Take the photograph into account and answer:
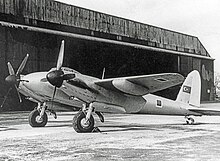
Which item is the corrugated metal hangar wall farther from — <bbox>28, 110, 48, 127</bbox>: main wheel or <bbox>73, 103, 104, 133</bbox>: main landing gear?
<bbox>73, 103, 104, 133</bbox>: main landing gear

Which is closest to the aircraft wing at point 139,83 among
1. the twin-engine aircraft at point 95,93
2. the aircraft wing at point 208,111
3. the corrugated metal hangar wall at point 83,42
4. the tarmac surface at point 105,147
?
the twin-engine aircraft at point 95,93

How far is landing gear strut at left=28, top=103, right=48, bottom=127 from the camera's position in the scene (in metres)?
14.8

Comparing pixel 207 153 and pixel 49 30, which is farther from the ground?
pixel 49 30

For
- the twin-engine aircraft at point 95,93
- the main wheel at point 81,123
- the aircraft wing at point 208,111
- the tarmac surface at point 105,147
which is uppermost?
the twin-engine aircraft at point 95,93

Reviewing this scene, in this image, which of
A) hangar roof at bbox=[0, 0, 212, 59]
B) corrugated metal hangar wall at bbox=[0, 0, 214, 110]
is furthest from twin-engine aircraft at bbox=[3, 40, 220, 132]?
hangar roof at bbox=[0, 0, 212, 59]

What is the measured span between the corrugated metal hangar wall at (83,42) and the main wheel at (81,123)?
14589 mm

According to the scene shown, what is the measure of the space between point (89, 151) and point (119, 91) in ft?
17.2

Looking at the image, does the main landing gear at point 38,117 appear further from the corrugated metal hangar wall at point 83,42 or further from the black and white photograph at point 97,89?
the corrugated metal hangar wall at point 83,42

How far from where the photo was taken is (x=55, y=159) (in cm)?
762

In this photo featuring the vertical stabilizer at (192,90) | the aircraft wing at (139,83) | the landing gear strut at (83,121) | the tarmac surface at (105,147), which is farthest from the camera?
the vertical stabilizer at (192,90)

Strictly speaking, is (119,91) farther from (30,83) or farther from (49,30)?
(49,30)

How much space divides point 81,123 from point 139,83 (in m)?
2.62

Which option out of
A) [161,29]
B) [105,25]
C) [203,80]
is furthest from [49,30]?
[203,80]

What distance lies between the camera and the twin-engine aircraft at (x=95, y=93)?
12.4 m
